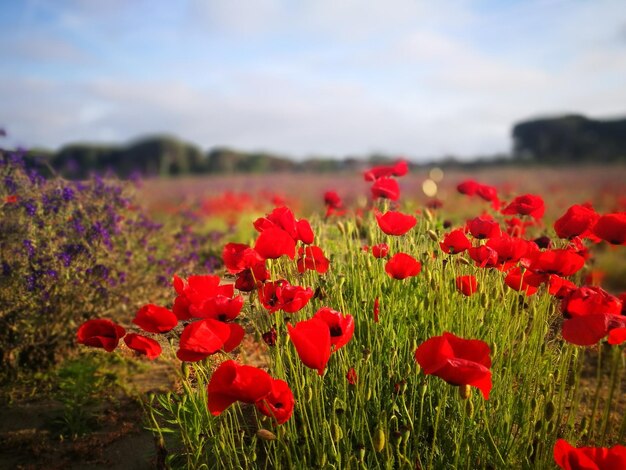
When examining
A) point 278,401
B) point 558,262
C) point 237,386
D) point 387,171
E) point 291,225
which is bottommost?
point 278,401

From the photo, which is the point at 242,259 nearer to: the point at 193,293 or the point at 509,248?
the point at 193,293

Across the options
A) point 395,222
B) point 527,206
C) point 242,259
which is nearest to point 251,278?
point 242,259

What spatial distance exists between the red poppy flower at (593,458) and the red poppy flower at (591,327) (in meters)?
0.24

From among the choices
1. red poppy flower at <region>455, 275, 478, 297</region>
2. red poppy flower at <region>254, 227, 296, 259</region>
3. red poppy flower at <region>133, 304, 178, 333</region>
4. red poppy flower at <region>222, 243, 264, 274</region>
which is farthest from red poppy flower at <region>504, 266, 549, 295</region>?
red poppy flower at <region>133, 304, 178, 333</region>

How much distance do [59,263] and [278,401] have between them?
6.92 ft

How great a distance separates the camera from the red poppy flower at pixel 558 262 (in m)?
1.66

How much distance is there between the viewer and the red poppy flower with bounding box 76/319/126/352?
63.4 inches

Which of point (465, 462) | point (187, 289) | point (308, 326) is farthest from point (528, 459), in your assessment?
point (187, 289)

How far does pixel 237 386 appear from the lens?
1.32m

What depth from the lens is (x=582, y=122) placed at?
2736 cm

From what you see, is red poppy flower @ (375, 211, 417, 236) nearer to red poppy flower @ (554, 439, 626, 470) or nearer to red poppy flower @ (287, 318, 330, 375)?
red poppy flower @ (287, 318, 330, 375)

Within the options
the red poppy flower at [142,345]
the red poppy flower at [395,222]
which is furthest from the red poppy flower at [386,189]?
the red poppy flower at [142,345]

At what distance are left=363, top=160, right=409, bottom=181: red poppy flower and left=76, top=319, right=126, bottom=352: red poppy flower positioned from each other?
1.61 metres

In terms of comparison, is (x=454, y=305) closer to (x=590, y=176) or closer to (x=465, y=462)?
(x=465, y=462)
